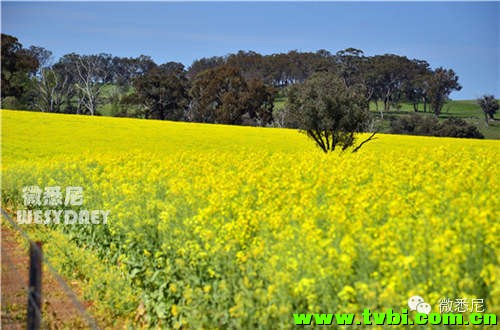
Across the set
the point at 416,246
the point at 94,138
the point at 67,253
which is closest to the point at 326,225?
the point at 416,246

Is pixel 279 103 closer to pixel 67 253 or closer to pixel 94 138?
pixel 94 138

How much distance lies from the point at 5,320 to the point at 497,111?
324 ft

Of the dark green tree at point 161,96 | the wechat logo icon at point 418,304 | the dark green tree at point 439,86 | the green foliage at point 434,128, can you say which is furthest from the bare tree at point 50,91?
the wechat logo icon at point 418,304

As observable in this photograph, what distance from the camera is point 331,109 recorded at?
30500mm

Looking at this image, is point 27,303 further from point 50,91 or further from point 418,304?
point 50,91

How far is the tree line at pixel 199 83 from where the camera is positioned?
79000 mm

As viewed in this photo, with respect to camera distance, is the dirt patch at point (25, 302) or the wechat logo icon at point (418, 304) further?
the dirt patch at point (25, 302)

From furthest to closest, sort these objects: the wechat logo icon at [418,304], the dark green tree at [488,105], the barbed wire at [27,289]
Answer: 1. the dark green tree at [488,105]
2. the barbed wire at [27,289]
3. the wechat logo icon at [418,304]

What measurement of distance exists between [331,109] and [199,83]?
52805 millimetres

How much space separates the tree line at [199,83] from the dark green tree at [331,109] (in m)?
35.7

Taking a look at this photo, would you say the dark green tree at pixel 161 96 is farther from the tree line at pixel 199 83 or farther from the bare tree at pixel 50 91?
the bare tree at pixel 50 91

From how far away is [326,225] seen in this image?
22.6 feet

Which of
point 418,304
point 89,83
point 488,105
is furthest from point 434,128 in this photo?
point 418,304

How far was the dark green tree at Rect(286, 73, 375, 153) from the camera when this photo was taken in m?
30.5
